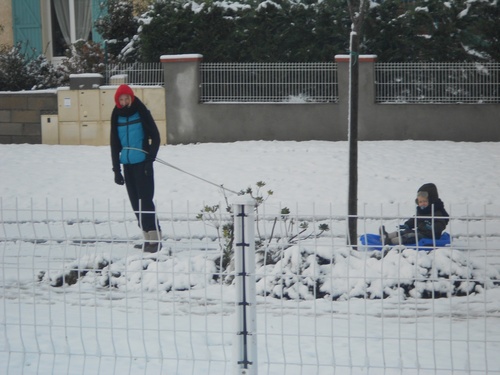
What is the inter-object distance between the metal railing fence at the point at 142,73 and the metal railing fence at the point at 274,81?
78cm

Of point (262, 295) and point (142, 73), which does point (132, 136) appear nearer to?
point (262, 295)

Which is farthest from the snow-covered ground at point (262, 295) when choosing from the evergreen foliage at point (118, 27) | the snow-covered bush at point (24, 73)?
the evergreen foliage at point (118, 27)

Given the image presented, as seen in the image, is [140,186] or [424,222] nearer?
[424,222]

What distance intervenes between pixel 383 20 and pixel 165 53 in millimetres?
3702

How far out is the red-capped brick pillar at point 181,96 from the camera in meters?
16.9

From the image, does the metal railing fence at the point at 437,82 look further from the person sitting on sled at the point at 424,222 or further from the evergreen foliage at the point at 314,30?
the person sitting on sled at the point at 424,222

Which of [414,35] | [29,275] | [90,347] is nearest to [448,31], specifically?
[414,35]

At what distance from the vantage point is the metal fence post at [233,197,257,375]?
185 inches

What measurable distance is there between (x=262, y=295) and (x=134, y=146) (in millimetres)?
2814

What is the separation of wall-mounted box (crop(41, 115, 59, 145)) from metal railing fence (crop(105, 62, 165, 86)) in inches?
44.7

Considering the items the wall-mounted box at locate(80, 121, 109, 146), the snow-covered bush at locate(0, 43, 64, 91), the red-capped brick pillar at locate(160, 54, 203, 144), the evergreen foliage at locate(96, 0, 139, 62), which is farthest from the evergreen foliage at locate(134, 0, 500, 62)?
the snow-covered bush at locate(0, 43, 64, 91)

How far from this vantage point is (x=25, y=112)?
56.9 feet

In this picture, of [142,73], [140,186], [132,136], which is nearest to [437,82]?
[142,73]

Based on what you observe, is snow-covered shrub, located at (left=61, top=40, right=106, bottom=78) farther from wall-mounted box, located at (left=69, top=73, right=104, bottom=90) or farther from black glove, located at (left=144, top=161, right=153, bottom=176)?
black glove, located at (left=144, top=161, right=153, bottom=176)
